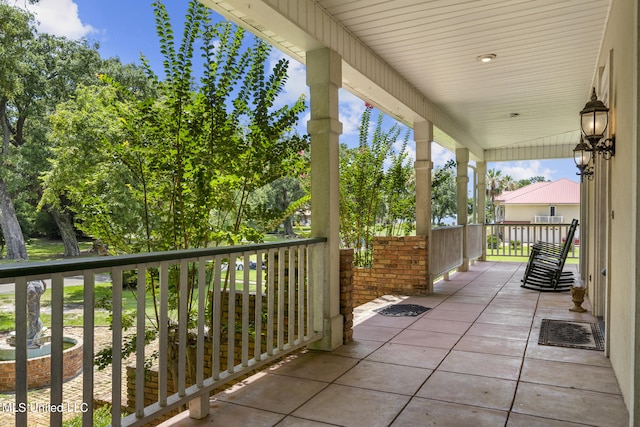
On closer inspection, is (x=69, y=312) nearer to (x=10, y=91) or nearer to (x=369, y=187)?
(x=10, y=91)

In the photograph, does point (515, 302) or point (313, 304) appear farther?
point (515, 302)

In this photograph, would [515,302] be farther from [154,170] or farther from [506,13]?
[154,170]

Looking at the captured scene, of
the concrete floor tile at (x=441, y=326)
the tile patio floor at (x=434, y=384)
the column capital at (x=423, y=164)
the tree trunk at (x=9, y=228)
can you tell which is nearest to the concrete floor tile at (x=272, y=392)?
the tile patio floor at (x=434, y=384)

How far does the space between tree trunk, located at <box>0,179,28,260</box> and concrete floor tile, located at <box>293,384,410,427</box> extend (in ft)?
28.7

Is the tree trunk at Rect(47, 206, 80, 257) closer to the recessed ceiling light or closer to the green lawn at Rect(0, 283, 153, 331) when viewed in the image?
the green lawn at Rect(0, 283, 153, 331)

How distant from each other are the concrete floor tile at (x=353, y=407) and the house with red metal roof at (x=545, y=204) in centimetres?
3158

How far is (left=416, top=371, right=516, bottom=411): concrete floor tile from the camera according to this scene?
2539 mm

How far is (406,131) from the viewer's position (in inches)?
289

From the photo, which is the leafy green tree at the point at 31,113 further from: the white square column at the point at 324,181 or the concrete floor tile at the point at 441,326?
the concrete floor tile at the point at 441,326

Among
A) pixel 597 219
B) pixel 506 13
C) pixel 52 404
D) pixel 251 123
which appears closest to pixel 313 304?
pixel 251 123

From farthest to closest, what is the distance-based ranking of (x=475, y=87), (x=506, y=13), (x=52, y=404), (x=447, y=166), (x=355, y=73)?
1. (x=447, y=166)
2. (x=475, y=87)
3. (x=355, y=73)
4. (x=506, y=13)
5. (x=52, y=404)

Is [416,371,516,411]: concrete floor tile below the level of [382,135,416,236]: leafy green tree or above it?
below

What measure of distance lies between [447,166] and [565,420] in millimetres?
6005

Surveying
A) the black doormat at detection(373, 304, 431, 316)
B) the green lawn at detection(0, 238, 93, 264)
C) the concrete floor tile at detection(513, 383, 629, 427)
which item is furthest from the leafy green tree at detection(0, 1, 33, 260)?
the concrete floor tile at detection(513, 383, 629, 427)
